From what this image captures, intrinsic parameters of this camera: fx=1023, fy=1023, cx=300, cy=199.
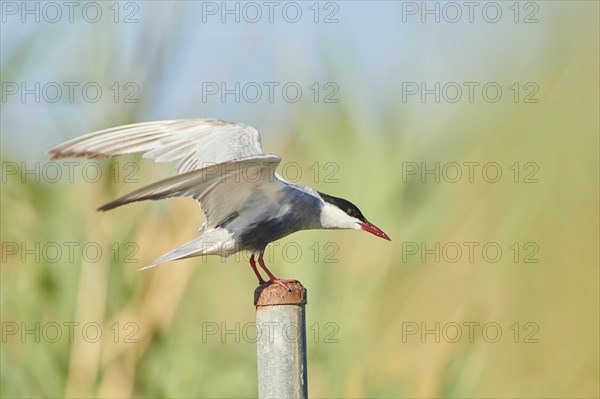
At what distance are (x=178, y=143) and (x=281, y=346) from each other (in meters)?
1.30

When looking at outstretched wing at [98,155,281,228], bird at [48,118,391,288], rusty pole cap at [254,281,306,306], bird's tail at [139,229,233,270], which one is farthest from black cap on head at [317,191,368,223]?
rusty pole cap at [254,281,306,306]

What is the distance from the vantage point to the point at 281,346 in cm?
197

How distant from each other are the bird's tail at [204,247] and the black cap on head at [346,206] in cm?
37

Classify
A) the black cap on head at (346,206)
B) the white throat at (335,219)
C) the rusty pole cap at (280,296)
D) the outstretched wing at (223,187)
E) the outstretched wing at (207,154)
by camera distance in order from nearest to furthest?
the rusty pole cap at (280,296) < the outstretched wing at (223,187) < the outstretched wing at (207,154) < the black cap on head at (346,206) < the white throat at (335,219)

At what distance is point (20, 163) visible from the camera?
2885mm

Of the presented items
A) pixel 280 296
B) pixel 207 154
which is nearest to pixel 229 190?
pixel 207 154

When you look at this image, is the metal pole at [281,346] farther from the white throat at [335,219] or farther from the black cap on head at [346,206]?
the white throat at [335,219]

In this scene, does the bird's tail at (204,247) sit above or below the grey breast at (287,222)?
below

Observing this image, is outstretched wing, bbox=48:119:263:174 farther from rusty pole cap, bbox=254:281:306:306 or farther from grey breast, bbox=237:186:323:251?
rusty pole cap, bbox=254:281:306:306

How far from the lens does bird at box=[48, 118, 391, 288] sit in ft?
9.36

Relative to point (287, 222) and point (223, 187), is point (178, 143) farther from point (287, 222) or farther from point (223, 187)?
point (287, 222)

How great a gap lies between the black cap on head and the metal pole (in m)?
1.07

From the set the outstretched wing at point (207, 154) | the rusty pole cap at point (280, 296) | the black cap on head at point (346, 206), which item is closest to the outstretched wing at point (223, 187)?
the outstretched wing at point (207, 154)

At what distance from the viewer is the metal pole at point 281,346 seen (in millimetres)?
1948
